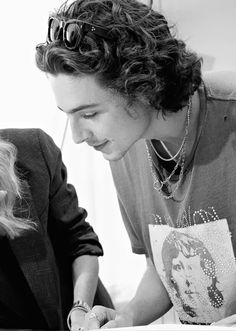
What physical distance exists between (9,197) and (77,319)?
31 centimetres

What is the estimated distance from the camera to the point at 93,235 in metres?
1.67

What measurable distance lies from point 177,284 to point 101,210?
1.19 metres

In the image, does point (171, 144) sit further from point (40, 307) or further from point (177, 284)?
point (40, 307)

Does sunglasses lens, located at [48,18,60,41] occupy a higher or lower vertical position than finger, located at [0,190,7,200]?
higher

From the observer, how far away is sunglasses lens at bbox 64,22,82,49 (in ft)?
3.87

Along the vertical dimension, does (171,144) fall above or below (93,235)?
above

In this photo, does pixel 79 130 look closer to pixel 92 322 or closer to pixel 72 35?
pixel 72 35

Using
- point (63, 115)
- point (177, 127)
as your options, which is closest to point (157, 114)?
point (177, 127)

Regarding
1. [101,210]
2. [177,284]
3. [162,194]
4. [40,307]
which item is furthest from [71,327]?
[101,210]

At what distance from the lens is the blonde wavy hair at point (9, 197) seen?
145cm

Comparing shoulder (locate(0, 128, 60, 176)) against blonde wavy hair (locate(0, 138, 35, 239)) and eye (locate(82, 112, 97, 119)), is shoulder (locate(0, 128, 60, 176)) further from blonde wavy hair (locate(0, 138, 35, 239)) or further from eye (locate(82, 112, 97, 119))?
eye (locate(82, 112, 97, 119))

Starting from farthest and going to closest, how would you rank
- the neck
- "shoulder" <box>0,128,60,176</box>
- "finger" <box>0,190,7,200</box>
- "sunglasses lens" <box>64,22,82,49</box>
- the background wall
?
1. the background wall
2. "shoulder" <box>0,128,60,176</box>
3. "finger" <box>0,190,7,200</box>
4. the neck
5. "sunglasses lens" <box>64,22,82,49</box>

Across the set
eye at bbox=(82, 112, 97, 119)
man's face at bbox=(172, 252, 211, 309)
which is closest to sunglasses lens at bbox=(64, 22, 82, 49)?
eye at bbox=(82, 112, 97, 119)

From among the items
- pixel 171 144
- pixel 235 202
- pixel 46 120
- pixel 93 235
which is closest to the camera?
pixel 235 202
